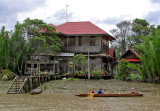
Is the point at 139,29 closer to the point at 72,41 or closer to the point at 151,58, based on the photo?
the point at 72,41

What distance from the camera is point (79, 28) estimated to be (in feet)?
85.6

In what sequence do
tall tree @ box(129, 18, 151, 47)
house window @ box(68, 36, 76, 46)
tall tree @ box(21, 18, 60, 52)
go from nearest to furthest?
tall tree @ box(21, 18, 60, 52) → house window @ box(68, 36, 76, 46) → tall tree @ box(129, 18, 151, 47)

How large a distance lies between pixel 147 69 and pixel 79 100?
28.3ft

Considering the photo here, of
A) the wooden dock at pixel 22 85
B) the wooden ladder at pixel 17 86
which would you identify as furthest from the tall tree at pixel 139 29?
the wooden ladder at pixel 17 86

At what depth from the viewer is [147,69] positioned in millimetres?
18359

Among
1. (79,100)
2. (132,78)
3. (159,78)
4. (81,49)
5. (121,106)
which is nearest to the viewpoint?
(121,106)

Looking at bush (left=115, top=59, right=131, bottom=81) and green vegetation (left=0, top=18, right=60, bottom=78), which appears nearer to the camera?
bush (left=115, top=59, right=131, bottom=81)

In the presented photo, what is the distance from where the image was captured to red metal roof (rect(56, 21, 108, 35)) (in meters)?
24.8

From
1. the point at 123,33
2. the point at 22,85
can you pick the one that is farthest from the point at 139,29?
the point at 22,85

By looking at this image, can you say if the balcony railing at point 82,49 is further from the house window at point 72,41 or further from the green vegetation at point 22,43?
the green vegetation at point 22,43

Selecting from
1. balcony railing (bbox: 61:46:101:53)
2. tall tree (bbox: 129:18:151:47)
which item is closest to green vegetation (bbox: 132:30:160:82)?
balcony railing (bbox: 61:46:101:53)

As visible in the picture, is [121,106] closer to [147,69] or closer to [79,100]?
[79,100]

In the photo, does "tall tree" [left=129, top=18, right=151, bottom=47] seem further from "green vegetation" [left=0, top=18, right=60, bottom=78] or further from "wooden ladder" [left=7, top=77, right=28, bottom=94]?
"wooden ladder" [left=7, top=77, right=28, bottom=94]

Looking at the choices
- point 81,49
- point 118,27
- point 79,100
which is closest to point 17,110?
point 79,100
